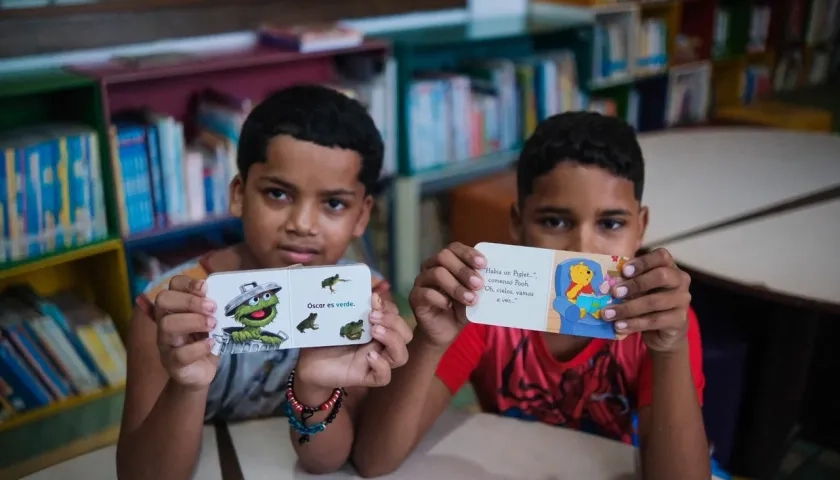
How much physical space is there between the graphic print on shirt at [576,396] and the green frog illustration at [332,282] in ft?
1.56

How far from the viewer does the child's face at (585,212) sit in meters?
1.13

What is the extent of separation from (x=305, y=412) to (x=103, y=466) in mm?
337

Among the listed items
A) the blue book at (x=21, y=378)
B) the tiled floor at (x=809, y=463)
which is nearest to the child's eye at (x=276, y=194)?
the blue book at (x=21, y=378)

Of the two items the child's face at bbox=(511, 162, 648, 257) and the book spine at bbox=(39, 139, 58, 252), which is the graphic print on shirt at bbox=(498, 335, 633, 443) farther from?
the book spine at bbox=(39, 139, 58, 252)

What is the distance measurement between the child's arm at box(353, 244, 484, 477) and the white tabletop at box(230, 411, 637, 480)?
0.03 meters

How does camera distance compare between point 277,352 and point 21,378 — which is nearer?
point 277,352

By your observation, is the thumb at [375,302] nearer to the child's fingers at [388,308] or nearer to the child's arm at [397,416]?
the child's fingers at [388,308]

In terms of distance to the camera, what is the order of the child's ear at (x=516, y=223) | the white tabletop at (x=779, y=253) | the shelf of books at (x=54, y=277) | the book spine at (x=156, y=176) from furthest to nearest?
the book spine at (x=156, y=176)
the shelf of books at (x=54, y=277)
the white tabletop at (x=779, y=253)
the child's ear at (x=516, y=223)

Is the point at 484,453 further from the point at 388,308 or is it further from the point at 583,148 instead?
the point at 583,148

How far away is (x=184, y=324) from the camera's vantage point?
853 millimetres

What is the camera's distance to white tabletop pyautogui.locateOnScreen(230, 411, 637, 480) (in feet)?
3.23

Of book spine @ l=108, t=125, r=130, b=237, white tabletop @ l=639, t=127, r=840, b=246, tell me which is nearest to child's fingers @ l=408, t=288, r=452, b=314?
white tabletop @ l=639, t=127, r=840, b=246

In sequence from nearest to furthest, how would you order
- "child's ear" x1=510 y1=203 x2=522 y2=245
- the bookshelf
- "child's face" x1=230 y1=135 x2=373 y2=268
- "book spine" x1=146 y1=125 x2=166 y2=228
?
"child's face" x1=230 y1=135 x2=373 y2=268 → "child's ear" x1=510 y1=203 x2=522 y2=245 → "book spine" x1=146 y1=125 x2=166 y2=228 → the bookshelf

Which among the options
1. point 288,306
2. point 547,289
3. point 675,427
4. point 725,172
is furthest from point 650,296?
point 725,172
